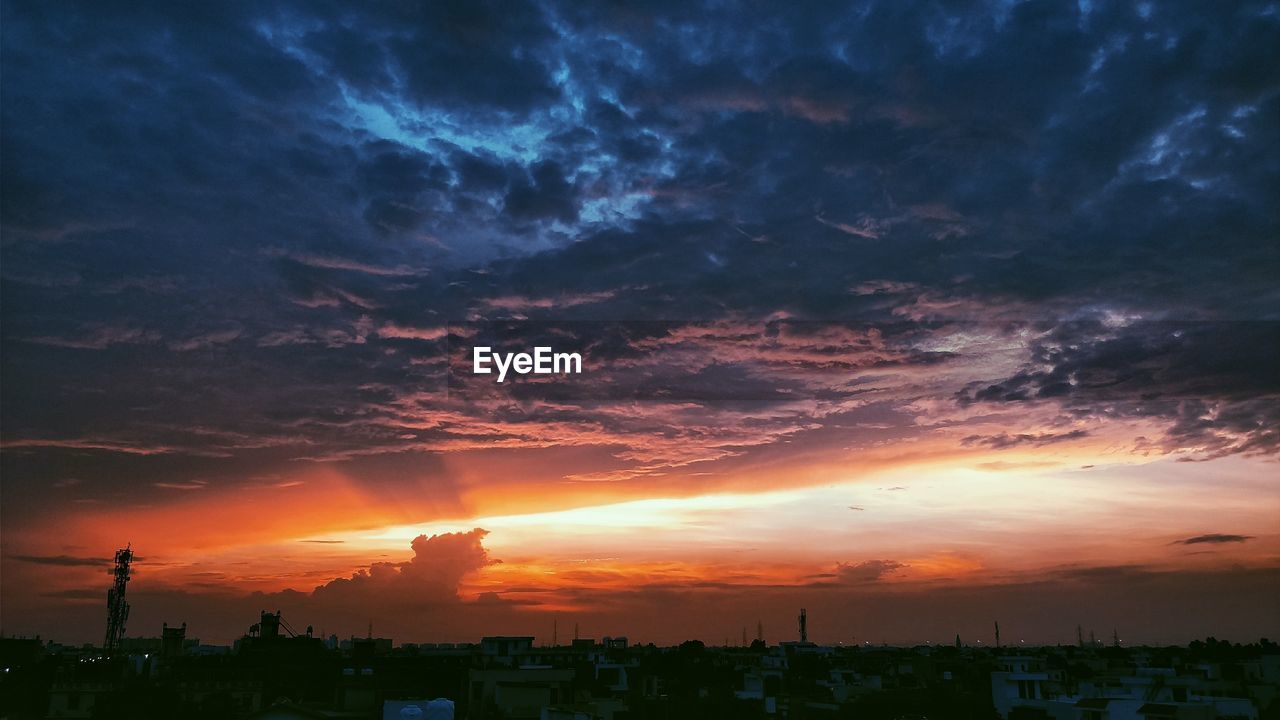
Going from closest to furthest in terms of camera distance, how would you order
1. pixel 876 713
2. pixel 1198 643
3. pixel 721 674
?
pixel 876 713 → pixel 721 674 → pixel 1198 643

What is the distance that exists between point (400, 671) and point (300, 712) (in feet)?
165

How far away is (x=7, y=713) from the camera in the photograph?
219ft

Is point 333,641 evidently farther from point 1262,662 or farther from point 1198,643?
point 1198,643

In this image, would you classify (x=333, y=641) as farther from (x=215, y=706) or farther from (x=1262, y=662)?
(x=1262, y=662)

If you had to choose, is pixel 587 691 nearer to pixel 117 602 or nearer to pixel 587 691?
pixel 587 691

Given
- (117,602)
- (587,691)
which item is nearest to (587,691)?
(587,691)

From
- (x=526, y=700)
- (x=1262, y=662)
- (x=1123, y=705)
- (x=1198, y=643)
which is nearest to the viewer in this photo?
(x=1123, y=705)

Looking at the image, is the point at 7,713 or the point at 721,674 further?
the point at 721,674

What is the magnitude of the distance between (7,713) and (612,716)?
46.0 metres

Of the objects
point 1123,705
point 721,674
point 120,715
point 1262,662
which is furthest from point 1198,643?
point 120,715

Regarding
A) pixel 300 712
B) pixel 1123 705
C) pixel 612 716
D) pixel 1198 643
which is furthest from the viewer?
pixel 1198 643

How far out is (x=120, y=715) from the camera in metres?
63.3

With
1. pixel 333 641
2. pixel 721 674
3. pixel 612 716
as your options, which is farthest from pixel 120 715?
pixel 333 641

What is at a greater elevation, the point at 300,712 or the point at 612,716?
the point at 300,712
